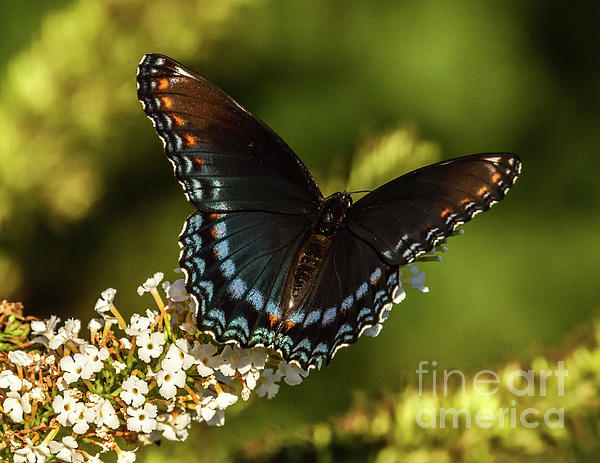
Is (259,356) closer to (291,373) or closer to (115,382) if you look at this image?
(291,373)

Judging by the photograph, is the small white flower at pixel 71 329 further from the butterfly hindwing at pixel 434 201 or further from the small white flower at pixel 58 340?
the butterfly hindwing at pixel 434 201

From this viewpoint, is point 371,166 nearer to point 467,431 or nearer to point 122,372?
point 467,431

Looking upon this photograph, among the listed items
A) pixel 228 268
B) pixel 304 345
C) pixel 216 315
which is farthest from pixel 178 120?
pixel 304 345

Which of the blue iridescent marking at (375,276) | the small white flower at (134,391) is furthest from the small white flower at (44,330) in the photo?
the blue iridescent marking at (375,276)

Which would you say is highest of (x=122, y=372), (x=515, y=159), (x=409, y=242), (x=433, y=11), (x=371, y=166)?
(x=433, y=11)

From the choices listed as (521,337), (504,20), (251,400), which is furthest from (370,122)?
(251,400)
